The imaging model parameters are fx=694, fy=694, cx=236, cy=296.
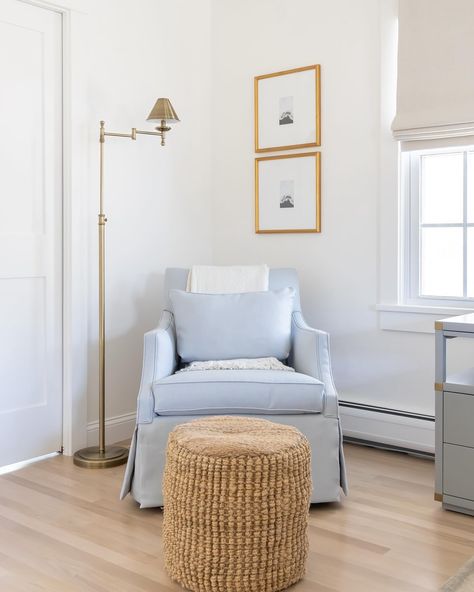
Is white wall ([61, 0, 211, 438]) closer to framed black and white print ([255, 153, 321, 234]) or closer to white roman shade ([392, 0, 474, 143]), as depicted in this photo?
framed black and white print ([255, 153, 321, 234])

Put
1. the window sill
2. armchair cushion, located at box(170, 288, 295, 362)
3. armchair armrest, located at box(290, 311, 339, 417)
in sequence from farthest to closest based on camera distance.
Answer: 1. the window sill
2. armchair cushion, located at box(170, 288, 295, 362)
3. armchair armrest, located at box(290, 311, 339, 417)

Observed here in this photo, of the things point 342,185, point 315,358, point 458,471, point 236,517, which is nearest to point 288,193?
point 342,185

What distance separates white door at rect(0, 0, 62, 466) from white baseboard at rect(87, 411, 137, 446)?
0.53ft

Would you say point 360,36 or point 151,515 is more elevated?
point 360,36

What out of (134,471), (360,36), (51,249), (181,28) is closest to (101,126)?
(51,249)

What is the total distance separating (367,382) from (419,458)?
1.42ft

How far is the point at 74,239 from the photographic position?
10.5 ft

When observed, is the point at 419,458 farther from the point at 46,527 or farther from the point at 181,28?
the point at 181,28

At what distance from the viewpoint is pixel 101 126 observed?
3.13 m

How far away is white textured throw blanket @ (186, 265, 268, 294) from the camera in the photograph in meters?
3.21

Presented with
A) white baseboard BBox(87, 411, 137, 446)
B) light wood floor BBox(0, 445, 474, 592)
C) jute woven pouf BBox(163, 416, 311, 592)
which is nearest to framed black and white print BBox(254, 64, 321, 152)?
white baseboard BBox(87, 411, 137, 446)

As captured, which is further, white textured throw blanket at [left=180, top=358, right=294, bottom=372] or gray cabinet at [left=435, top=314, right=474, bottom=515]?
white textured throw blanket at [left=180, top=358, right=294, bottom=372]

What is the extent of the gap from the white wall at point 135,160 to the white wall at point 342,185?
266mm

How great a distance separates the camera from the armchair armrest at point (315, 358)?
2.57 m
